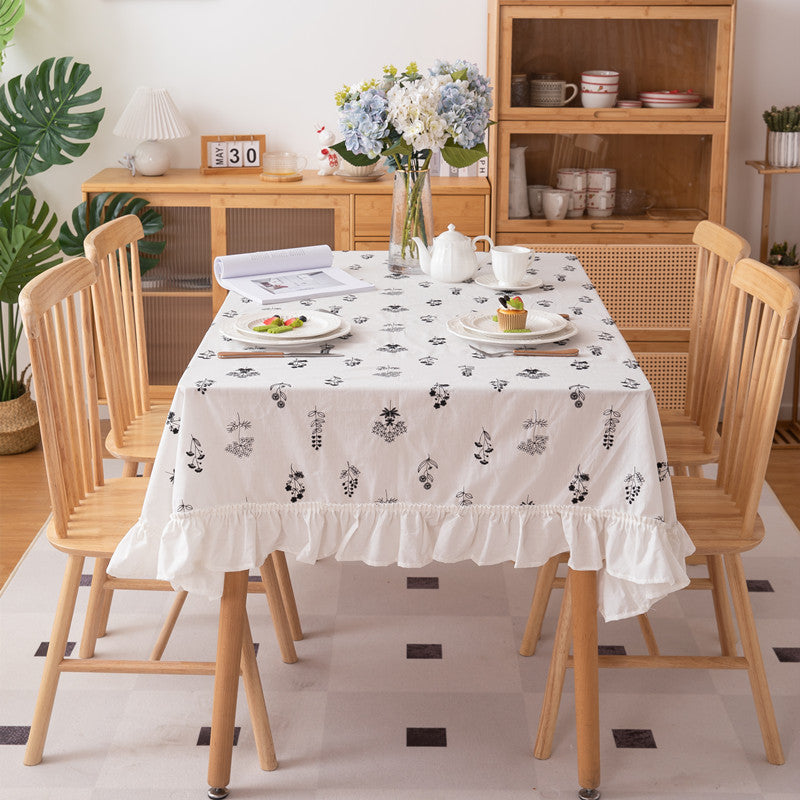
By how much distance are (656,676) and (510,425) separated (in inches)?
35.2

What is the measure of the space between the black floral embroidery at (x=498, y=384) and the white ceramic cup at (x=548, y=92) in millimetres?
1994

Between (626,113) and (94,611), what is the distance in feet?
7.49

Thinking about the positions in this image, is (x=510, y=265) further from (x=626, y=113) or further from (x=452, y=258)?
(x=626, y=113)

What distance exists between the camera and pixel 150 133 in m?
3.49

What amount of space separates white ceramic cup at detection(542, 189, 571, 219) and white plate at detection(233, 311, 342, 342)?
1633mm

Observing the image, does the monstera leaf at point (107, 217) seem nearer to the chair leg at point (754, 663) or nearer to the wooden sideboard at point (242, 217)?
the wooden sideboard at point (242, 217)

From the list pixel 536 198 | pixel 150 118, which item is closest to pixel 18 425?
pixel 150 118

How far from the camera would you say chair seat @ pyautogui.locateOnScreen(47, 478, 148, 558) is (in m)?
1.86

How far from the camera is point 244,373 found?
5.78 ft

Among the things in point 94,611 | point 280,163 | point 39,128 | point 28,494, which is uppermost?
point 39,128

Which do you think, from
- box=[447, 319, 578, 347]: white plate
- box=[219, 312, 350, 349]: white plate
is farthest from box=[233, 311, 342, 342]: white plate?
box=[447, 319, 578, 347]: white plate

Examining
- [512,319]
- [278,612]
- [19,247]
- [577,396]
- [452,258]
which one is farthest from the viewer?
[19,247]

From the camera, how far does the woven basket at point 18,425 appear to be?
138 inches

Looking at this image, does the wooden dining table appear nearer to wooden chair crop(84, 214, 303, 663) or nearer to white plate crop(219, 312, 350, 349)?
white plate crop(219, 312, 350, 349)
